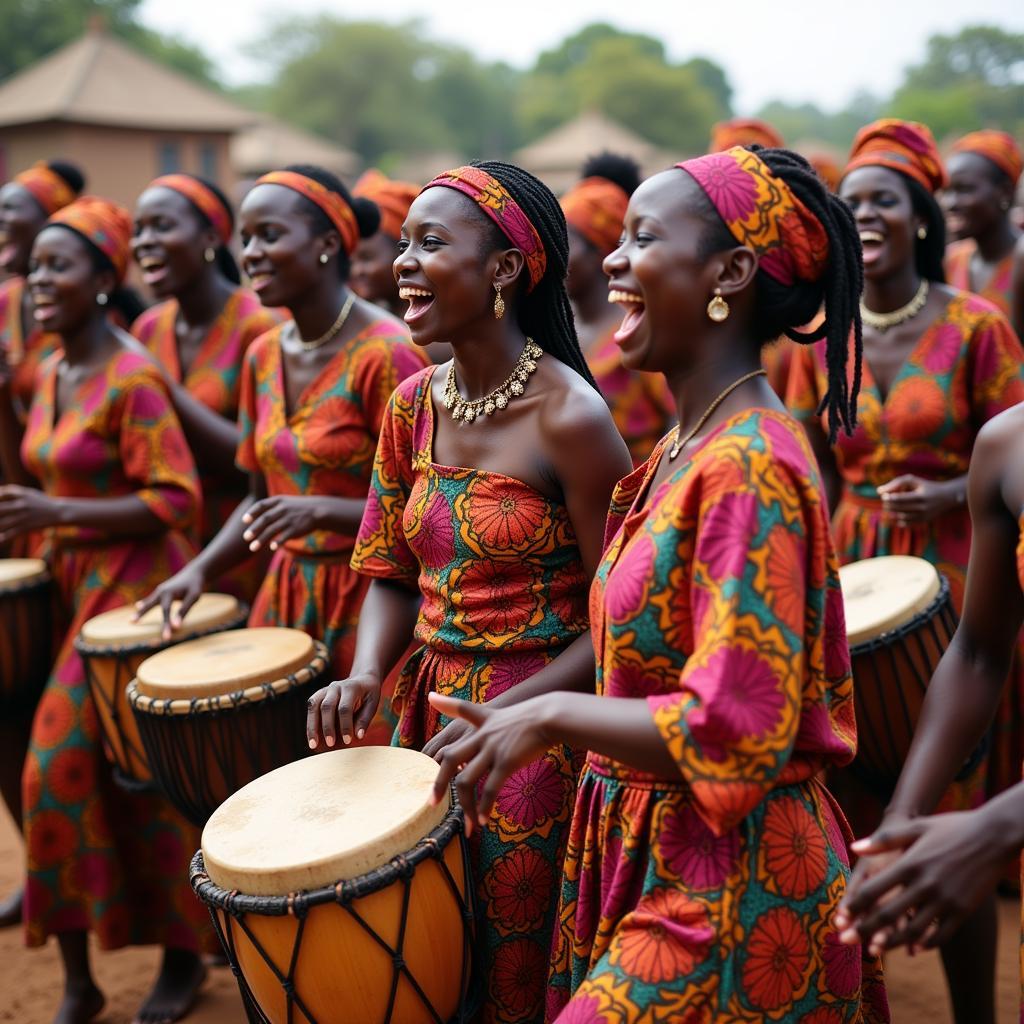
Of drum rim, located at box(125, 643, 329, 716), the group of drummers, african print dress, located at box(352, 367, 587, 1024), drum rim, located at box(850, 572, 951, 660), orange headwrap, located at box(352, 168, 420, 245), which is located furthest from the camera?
orange headwrap, located at box(352, 168, 420, 245)

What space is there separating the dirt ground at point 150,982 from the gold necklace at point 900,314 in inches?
90.9

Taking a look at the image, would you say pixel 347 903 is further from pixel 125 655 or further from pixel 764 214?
pixel 125 655

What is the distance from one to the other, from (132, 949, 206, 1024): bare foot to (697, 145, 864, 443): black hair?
342cm

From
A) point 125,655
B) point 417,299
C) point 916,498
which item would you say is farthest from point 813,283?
point 125,655

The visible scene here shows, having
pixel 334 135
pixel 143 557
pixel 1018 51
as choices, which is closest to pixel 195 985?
pixel 143 557

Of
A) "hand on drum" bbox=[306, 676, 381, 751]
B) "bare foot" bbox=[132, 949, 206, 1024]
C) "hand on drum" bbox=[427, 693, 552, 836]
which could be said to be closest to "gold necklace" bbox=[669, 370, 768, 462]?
"hand on drum" bbox=[427, 693, 552, 836]

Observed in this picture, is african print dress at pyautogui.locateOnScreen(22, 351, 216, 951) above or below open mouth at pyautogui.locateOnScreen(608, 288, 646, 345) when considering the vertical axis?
below

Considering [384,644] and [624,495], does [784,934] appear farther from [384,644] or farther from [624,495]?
[384,644]

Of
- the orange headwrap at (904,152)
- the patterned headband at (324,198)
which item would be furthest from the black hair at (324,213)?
the orange headwrap at (904,152)

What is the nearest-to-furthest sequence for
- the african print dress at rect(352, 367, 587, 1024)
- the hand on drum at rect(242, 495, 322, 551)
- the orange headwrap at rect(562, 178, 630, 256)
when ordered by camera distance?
1. the african print dress at rect(352, 367, 587, 1024)
2. the hand on drum at rect(242, 495, 322, 551)
3. the orange headwrap at rect(562, 178, 630, 256)

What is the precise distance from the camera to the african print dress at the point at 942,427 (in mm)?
4129

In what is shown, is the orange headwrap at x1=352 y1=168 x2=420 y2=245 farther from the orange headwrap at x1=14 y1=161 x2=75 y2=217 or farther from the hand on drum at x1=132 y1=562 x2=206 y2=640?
the hand on drum at x1=132 y1=562 x2=206 y2=640

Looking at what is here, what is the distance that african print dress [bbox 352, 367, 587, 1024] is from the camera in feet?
9.00

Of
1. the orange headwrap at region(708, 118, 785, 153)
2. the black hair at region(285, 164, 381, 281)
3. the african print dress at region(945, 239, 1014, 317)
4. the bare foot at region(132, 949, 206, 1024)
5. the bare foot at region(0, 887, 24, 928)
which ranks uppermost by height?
the orange headwrap at region(708, 118, 785, 153)
